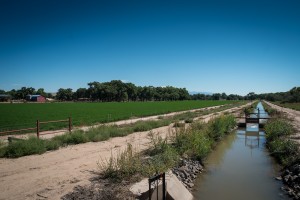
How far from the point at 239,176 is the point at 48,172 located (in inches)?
352

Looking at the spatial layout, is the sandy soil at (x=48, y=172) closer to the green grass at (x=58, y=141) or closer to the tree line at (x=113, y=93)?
the green grass at (x=58, y=141)

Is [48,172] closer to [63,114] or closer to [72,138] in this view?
[72,138]

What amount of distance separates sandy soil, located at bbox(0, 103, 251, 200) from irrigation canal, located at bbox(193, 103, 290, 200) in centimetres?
469

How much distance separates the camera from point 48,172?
31.8ft

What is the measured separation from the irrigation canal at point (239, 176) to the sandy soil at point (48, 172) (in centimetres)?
469

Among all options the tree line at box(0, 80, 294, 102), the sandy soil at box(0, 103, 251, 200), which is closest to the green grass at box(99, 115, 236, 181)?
the sandy soil at box(0, 103, 251, 200)

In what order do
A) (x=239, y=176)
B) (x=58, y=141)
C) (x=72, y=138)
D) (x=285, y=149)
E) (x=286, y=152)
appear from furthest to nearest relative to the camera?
(x=72, y=138), (x=58, y=141), (x=285, y=149), (x=286, y=152), (x=239, y=176)

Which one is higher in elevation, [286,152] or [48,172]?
[48,172]

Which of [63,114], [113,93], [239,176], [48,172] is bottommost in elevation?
[239,176]

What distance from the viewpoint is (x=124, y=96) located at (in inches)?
6122

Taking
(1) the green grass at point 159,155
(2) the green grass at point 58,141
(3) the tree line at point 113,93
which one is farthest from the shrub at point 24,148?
(3) the tree line at point 113,93

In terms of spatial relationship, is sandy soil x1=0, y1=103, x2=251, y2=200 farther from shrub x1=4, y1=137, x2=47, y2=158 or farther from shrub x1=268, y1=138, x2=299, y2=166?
shrub x1=268, y1=138, x2=299, y2=166

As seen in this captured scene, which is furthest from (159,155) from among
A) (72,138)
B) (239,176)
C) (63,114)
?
(63,114)

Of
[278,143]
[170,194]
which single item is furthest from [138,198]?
[278,143]
